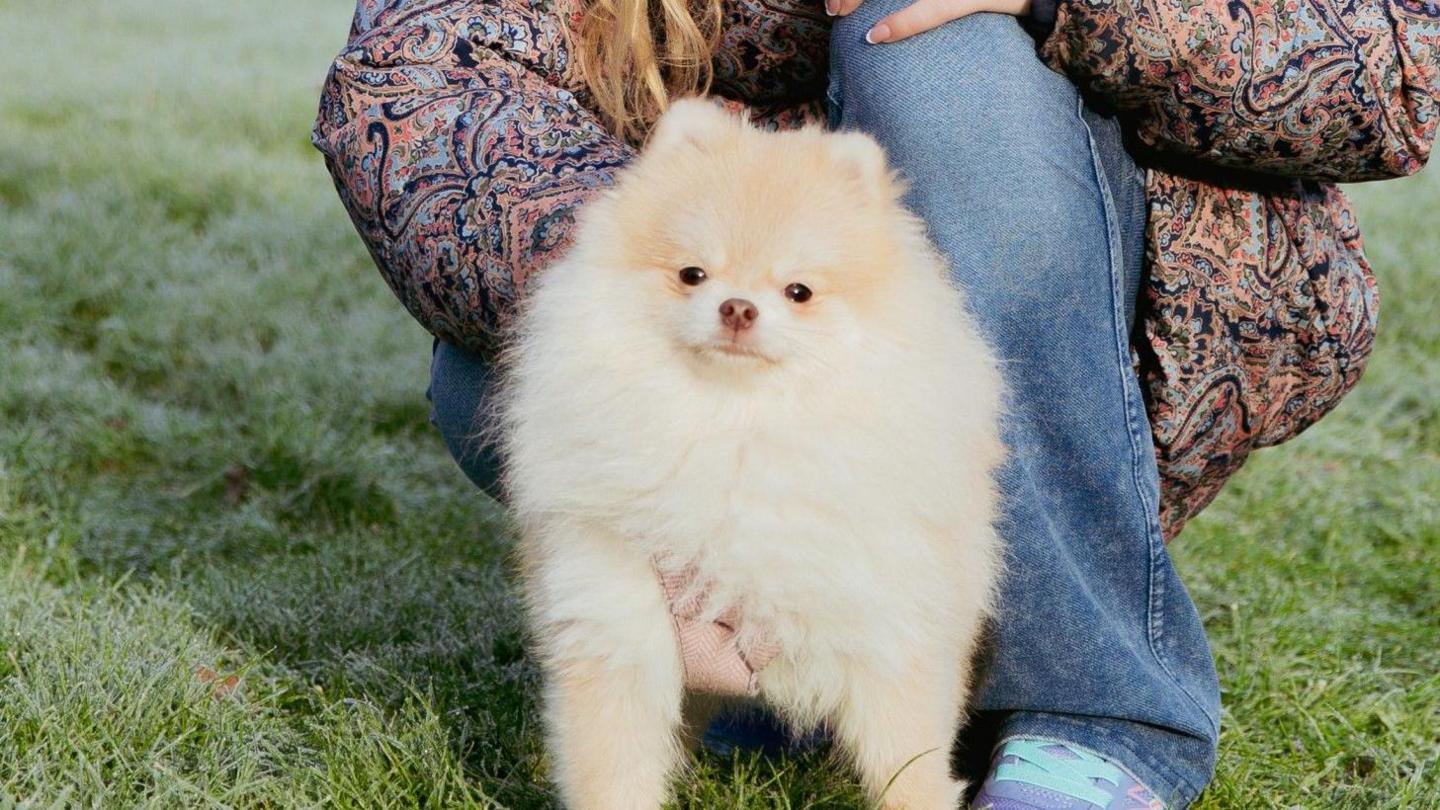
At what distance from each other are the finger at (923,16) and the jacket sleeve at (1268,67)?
11cm

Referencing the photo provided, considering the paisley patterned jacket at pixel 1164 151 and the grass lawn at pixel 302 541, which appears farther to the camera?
the grass lawn at pixel 302 541

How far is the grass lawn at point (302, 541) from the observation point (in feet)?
6.58

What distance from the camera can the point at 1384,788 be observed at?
2184 mm

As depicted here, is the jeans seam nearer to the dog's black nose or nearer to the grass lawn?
the grass lawn

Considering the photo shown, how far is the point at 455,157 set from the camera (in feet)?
6.13

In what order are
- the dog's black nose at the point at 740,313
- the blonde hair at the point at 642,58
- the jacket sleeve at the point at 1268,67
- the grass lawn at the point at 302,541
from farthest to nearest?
the blonde hair at the point at 642,58, the grass lawn at the point at 302,541, the jacket sleeve at the point at 1268,67, the dog's black nose at the point at 740,313

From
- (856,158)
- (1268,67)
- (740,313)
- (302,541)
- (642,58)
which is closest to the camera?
(740,313)

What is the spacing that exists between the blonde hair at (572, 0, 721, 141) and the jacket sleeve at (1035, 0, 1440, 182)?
1.81 ft

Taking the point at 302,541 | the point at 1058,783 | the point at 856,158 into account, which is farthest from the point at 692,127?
the point at 302,541

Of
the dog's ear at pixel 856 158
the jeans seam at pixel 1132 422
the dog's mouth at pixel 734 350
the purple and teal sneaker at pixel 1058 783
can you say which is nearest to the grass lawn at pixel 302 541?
the purple and teal sneaker at pixel 1058 783

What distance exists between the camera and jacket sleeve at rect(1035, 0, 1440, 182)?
1783 millimetres

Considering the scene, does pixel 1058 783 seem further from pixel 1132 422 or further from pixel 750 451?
pixel 750 451

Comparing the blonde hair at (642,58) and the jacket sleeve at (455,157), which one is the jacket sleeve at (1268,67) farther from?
the jacket sleeve at (455,157)

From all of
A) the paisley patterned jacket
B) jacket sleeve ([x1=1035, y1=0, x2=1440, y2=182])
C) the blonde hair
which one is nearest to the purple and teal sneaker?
the paisley patterned jacket
